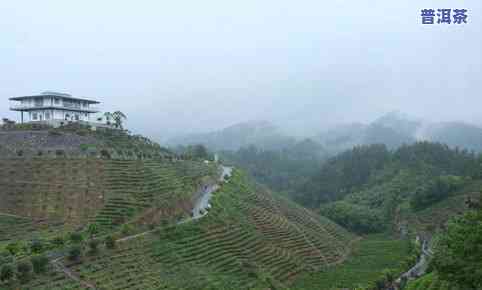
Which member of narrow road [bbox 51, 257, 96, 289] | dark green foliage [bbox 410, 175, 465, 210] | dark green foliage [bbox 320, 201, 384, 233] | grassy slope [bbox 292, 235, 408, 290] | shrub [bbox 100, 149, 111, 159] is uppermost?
shrub [bbox 100, 149, 111, 159]

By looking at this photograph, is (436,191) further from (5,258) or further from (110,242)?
(5,258)

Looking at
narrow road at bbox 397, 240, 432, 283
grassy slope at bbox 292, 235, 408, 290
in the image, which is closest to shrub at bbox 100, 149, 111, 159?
grassy slope at bbox 292, 235, 408, 290

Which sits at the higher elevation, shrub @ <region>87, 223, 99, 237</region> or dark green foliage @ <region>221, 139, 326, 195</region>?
shrub @ <region>87, 223, 99, 237</region>

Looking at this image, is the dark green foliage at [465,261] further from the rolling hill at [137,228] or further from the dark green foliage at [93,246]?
the dark green foliage at [93,246]

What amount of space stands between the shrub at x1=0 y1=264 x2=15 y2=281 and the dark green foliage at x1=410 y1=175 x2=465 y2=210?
6791 cm

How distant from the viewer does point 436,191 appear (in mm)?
77938

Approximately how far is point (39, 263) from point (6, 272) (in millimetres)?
1788

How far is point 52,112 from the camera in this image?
6241 cm

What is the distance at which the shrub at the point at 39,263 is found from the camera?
2527 centimetres

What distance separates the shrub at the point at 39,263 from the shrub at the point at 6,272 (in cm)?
122

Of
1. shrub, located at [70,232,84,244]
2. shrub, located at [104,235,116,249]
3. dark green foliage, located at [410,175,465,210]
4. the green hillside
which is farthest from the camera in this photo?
dark green foliage, located at [410,175,465,210]

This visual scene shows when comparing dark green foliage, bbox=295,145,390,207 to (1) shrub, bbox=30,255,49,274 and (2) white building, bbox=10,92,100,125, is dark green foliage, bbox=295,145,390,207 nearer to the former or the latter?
(2) white building, bbox=10,92,100,125

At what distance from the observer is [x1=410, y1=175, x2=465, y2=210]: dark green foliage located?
→ 78.1 meters

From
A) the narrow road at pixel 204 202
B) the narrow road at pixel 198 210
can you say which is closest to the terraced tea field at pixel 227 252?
the narrow road at pixel 198 210
